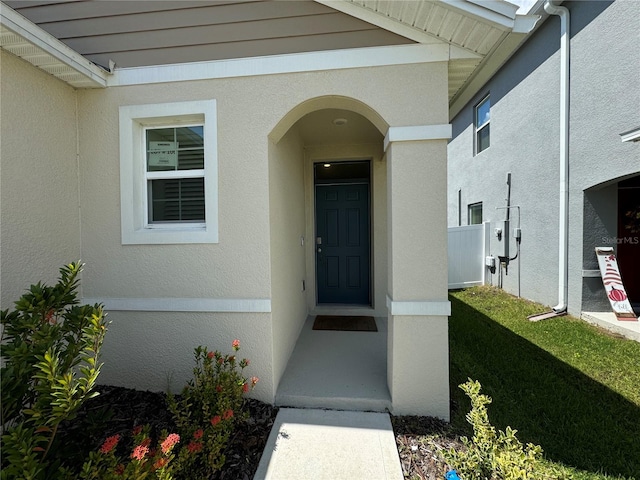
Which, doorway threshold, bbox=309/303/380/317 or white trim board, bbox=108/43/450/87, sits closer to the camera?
white trim board, bbox=108/43/450/87

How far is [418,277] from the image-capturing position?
2.53 metres

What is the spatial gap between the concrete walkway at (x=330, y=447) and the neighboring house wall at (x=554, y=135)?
4.95 meters

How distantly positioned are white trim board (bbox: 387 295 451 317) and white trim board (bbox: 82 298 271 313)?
1189mm

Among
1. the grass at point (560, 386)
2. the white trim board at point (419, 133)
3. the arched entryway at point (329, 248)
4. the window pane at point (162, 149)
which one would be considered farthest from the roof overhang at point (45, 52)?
the grass at point (560, 386)

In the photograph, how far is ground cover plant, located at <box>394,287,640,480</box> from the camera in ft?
6.99

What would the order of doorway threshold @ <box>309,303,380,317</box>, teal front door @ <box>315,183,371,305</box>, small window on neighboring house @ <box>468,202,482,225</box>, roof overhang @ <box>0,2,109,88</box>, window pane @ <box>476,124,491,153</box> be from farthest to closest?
small window on neighboring house @ <box>468,202,482,225</box> < window pane @ <box>476,124,491,153</box> < teal front door @ <box>315,183,371,305</box> < doorway threshold @ <box>309,303,380,317</box> < roof overhang @ <box>0,2,109,88</box>

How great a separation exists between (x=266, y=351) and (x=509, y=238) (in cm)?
680

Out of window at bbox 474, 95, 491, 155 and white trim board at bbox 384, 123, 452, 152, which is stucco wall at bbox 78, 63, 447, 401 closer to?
white trim board at bbox 384, 123, 452, 152

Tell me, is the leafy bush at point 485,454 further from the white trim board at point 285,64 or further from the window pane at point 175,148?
the window pane at point 175,148

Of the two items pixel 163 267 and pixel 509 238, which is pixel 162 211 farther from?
pixel 509 238

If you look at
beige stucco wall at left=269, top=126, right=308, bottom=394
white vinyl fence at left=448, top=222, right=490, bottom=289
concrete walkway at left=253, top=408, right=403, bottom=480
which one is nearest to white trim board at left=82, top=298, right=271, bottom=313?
beige stucco wall at left=269, top=126, right=308, bottom=394

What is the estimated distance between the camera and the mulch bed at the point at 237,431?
1.93 m

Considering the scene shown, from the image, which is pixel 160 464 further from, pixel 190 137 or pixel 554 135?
pixel 554 135

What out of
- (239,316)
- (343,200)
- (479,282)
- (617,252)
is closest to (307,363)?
(239,316)
